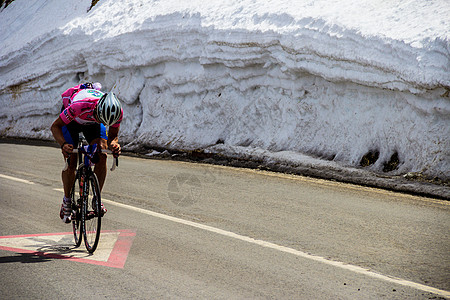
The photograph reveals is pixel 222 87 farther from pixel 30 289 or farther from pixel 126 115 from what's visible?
pixel 30 289

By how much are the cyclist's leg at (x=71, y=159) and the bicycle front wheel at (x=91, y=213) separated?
405mm

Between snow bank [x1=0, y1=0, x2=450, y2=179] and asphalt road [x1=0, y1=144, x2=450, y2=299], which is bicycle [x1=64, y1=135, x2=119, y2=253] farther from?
snow bank [x1=0, y1=0, x2=450, y2=179]

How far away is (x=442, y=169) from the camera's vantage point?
30.8 ft

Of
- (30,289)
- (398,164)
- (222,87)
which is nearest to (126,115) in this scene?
(222,87)

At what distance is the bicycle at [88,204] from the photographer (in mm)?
5577

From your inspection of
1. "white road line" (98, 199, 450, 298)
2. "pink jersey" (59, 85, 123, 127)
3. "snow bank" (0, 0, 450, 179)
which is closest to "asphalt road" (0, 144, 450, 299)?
"white road line" (98, 199, 450, 298)

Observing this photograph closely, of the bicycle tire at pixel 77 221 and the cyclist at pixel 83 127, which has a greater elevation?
the cyclist at pixel 83 127

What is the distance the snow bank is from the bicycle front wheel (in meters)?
6.18

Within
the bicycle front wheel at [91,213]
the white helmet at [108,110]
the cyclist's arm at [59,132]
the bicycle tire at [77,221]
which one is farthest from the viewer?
the bicycle tire at [77,221]

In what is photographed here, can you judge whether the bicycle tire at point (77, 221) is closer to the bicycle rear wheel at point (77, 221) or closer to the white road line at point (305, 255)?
the bicycle rear wheel at point (77, 221)

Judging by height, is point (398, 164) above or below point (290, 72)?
below

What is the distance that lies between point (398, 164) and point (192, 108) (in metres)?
7.10

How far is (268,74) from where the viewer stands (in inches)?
543

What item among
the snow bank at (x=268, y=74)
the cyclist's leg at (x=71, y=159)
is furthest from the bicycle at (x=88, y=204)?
the snow bank at (x=268, y=74)
